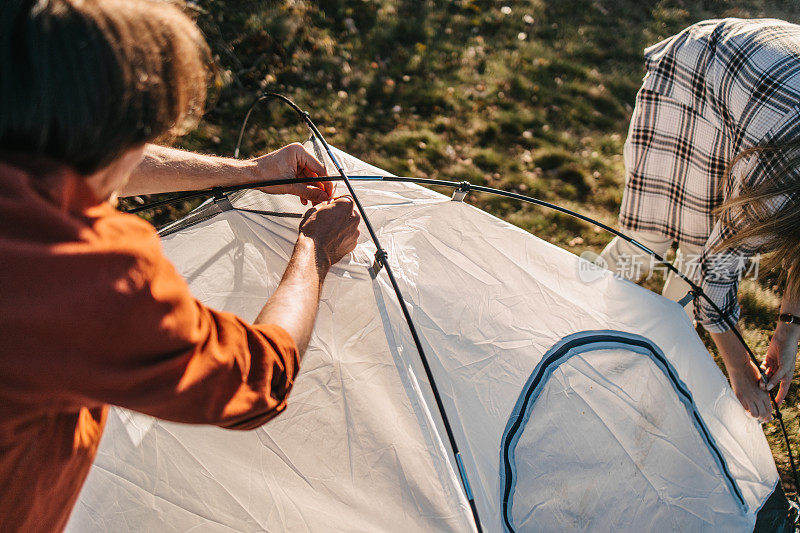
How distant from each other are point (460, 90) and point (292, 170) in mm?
2356

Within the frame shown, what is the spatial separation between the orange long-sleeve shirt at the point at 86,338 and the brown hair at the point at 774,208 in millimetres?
1211

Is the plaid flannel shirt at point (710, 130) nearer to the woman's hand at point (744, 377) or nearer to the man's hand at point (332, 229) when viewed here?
the woman's hand at point (744, 377)

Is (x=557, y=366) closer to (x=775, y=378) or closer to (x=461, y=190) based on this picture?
(x=461, y=190)

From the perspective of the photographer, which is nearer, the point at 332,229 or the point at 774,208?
the point at 332,229

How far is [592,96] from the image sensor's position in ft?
11.8

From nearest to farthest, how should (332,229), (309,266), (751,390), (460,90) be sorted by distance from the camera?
(309,266) → (332,229) → (751,390) → (460,90)

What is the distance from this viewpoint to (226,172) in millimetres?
1373

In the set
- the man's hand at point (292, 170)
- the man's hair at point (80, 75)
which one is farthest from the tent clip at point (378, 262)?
the man's hair at point (80, 75)

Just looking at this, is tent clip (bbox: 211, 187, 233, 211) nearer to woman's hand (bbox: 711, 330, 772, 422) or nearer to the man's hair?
the man's hair

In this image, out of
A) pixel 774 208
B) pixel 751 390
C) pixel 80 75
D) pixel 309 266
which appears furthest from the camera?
pixel 751 390

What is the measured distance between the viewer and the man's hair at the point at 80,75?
1.88 feet

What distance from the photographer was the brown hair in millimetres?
1293

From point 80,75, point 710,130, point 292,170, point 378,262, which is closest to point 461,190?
point 378,262

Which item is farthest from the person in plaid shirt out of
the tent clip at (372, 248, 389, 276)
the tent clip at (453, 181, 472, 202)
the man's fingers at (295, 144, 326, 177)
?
the man's fingers at (295, 144, 326, 177)
